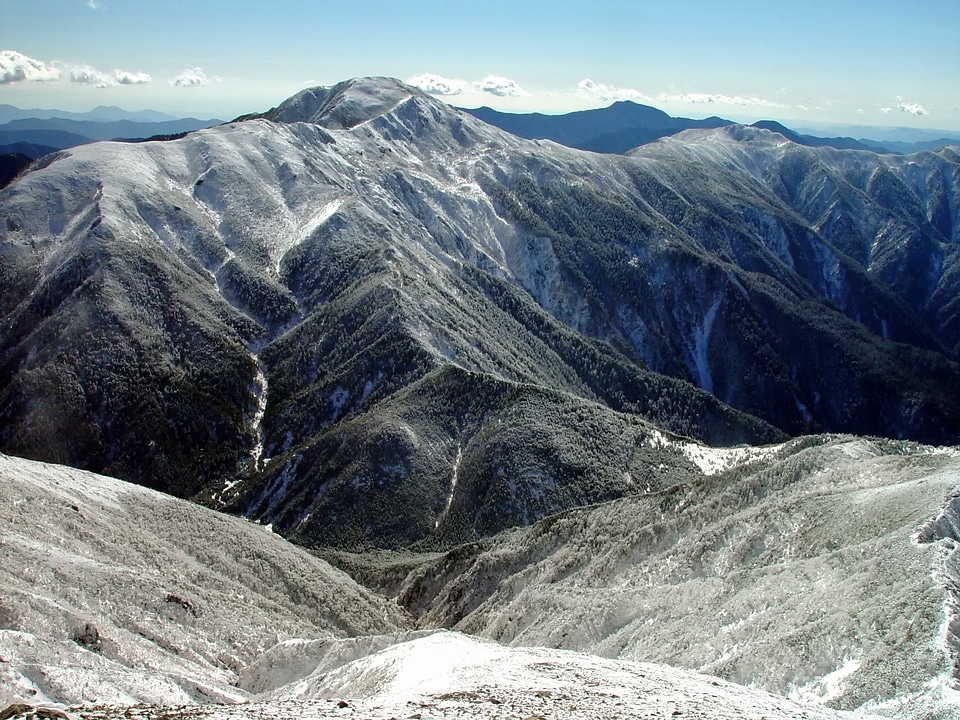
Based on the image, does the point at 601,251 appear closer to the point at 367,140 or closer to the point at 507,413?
the point at 367,140

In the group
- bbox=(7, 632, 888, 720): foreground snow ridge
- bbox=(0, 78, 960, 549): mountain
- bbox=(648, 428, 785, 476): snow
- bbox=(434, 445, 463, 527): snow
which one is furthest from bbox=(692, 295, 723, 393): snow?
bbox=(7, 632, 888, 720): foreground snow ridge

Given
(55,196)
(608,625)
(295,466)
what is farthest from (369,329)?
(608,625)

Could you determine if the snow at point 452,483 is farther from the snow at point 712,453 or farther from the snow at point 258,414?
the snow at point 258,414

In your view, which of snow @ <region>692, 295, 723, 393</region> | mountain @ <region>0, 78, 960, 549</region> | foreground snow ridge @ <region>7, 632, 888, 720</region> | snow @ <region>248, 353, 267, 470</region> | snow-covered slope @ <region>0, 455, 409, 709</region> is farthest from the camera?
snow @ <region>692, 295, 723, 393</region>

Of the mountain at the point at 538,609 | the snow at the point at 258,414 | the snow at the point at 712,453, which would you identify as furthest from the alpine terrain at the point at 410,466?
the snow at the point at 712,453

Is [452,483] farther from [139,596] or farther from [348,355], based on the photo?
[139,596]

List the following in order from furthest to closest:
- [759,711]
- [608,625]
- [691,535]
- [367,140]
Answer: [367,140], [691,535], [608,625], [759,711]

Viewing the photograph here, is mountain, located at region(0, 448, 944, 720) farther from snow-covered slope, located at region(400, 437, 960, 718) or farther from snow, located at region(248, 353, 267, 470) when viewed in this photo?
snow, located at region(248, 353, 267, 470)
